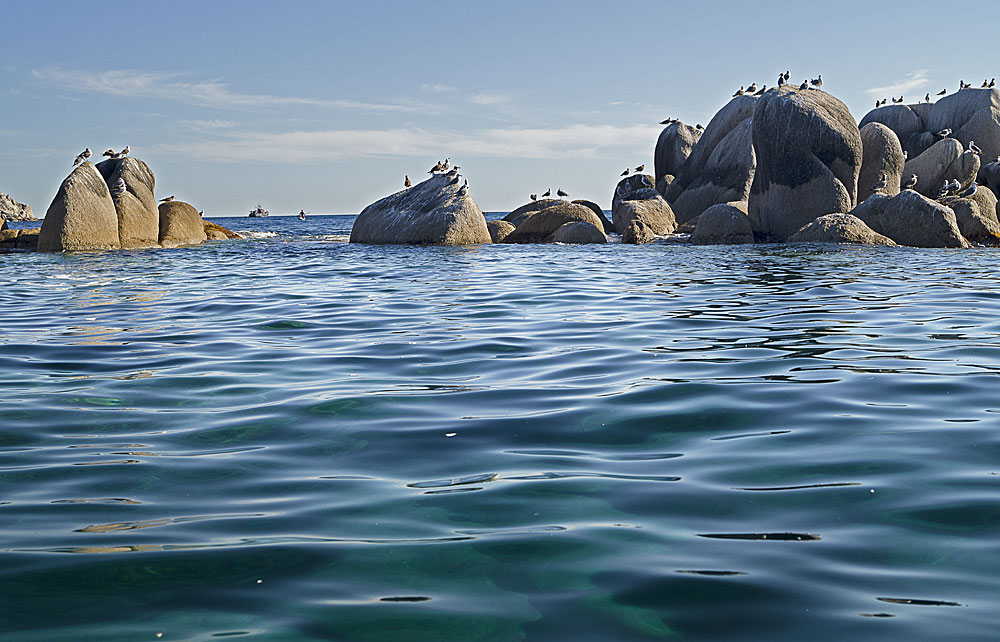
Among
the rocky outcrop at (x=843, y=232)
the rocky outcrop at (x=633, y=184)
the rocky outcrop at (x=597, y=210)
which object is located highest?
the rocky outcrop at (x=633, y=184)

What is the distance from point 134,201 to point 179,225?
274cm

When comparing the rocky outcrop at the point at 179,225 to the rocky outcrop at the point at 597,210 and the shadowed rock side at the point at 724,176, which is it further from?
the shadowed rock side at the point at 724,176

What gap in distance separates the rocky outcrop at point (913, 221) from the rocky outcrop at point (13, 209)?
119 meters

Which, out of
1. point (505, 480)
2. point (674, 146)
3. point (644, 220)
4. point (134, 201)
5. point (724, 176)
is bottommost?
point (505, 480)

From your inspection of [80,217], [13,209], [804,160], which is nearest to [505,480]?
[804,160]

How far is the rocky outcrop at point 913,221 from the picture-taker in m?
19.7

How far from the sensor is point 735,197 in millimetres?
28109

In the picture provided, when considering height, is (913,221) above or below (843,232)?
above

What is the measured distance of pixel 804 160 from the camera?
22203 mm

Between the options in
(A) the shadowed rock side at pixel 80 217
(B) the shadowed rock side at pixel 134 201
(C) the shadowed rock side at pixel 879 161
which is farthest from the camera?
(C) the shadowed rock side at pixel 879 161

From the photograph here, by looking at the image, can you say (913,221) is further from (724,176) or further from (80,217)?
(80,217)

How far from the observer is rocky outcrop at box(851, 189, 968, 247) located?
19672mm

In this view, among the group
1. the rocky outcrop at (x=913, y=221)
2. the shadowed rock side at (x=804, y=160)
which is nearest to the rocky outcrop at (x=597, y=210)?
the shadowed rock side at (x=804, y=160)

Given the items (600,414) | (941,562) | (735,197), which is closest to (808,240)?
(735,197)
